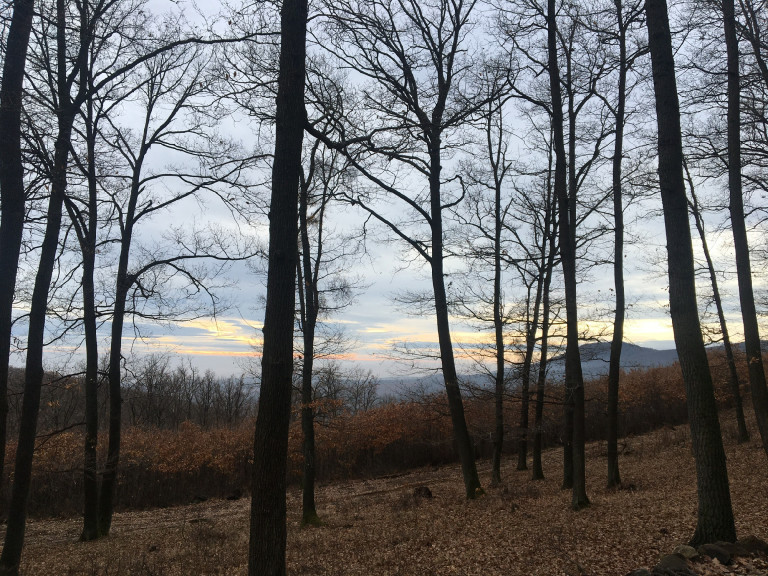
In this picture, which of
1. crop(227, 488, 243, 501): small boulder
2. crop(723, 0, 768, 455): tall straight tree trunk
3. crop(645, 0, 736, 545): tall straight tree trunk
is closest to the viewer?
crop(645, 0, 736, 545): tall straight tree trunk

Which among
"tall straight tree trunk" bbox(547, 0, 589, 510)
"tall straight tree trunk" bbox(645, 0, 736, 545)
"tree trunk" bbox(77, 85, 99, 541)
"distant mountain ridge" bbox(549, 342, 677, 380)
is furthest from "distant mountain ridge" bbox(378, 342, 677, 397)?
"tree trunk" bbox(77, 85, 99, 541)

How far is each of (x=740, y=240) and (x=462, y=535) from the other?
766 cm

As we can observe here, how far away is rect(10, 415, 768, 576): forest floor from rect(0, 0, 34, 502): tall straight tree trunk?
3.62 m

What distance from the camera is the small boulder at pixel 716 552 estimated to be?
4980 millimetres

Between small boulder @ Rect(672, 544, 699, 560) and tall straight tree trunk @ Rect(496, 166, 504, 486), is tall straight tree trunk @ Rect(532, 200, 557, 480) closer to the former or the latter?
tall straight tree trunk @ Rect(496, 166, 504, 486)

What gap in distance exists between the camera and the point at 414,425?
2459 centimetres

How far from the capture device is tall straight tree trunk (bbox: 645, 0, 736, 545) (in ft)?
18.5

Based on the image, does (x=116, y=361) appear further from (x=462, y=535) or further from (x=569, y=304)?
(x=569, y=304)

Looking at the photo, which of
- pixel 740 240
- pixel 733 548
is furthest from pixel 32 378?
pixel 740 240

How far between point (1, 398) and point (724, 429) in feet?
77.7

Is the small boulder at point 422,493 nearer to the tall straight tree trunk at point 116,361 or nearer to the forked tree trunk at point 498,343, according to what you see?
the forked tree trunk at point 498,343

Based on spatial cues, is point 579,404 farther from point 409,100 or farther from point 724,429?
point 724,429

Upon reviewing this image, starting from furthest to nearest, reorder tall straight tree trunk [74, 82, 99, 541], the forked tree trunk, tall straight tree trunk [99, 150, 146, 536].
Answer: the forked tree trunk → tall straight tree trunk [99, 150, 146, 536] → tall straight tree trunk [74, 82, 99, 541]

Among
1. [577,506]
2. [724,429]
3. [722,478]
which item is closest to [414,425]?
[724,429]
